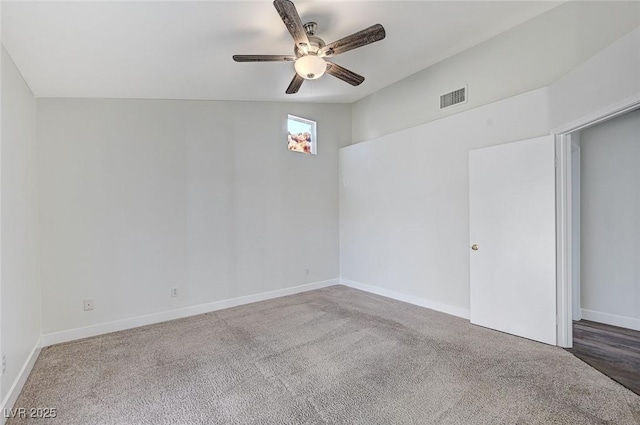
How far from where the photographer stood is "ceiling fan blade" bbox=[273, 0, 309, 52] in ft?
6.59

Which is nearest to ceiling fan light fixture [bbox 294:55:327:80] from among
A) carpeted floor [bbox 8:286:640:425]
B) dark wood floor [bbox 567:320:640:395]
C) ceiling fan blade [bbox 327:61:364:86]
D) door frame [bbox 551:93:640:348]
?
ceiling fan blade [bbox 327:61:364:86]

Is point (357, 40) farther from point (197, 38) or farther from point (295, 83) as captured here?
point (197, 38)

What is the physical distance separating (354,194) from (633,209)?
3.52 m

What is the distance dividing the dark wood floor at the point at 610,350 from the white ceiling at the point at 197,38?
3.39 metres

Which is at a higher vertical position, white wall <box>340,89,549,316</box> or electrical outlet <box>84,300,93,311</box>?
white wall <box>340,89,549,316</box>

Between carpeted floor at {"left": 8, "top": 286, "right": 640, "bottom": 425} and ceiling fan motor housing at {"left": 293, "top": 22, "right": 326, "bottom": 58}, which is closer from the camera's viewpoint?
carpeted floor at {"left": 8, "top": 286, "right": 640, "bottom": 425}

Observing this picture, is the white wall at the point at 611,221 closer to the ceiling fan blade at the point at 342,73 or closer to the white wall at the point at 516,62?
the white wall at the point at 516,62

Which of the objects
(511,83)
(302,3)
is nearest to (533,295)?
(511,83)

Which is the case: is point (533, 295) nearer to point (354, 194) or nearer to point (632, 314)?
point (632, 314)

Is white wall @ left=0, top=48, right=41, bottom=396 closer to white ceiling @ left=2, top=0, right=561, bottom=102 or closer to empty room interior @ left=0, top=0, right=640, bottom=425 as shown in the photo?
empty room interior @ left=0, top=0, right=640, bottom=425

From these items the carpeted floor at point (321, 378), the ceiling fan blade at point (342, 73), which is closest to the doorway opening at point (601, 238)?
the carpeted floor at point (321, 378)

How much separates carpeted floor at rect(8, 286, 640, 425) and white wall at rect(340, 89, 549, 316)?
817 mm

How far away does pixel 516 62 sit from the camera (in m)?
3.40

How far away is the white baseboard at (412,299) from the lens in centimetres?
388
